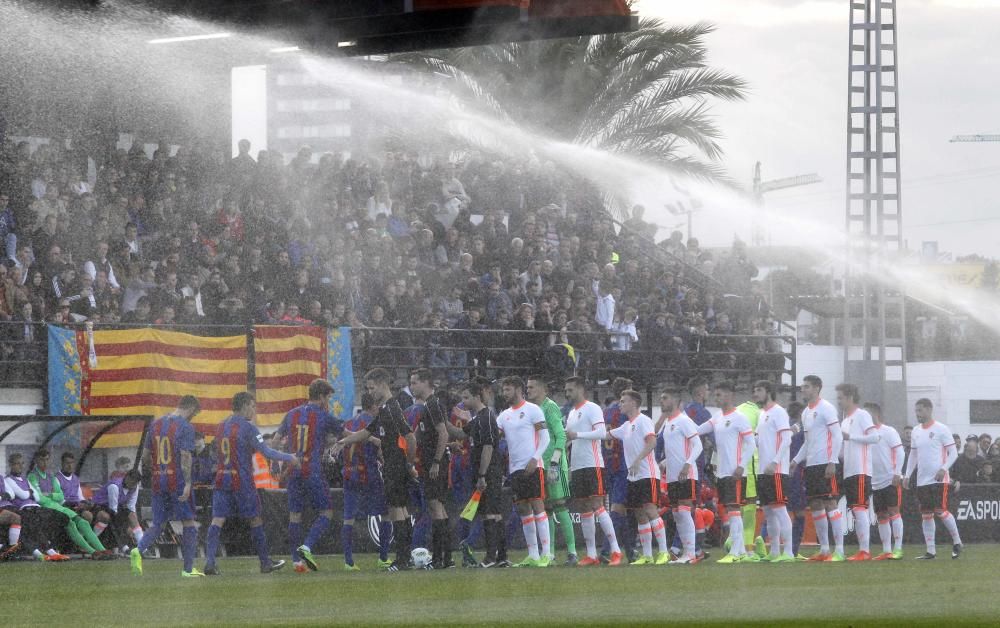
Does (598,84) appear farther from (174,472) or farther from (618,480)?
(174,472)

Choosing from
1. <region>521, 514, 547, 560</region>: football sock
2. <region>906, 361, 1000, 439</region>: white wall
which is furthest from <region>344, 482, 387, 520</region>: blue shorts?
<region>906, 361, 1000, 439</region>: white wall

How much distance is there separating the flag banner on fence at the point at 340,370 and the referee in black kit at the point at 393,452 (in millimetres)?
5034

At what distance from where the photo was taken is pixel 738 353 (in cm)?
2470

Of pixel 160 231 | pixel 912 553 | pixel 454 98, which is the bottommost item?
pixel 912 553

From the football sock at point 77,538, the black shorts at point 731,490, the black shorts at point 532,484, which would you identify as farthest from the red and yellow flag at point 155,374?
the black shorts at point 731,490

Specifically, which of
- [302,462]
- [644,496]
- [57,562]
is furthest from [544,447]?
[57,562]

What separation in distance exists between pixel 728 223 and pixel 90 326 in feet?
30.5

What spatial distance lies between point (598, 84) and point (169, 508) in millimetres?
10279

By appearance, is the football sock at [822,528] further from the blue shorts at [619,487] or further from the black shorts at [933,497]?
the blue shorts at [619,487]

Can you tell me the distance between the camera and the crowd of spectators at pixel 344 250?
20.6 m

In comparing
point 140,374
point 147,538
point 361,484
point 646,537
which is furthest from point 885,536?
point 140,374

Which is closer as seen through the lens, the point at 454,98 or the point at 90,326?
the point at 90,326

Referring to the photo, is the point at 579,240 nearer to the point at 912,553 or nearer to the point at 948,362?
the point at 912,553

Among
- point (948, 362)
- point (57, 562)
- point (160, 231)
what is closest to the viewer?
point (57, 562)
